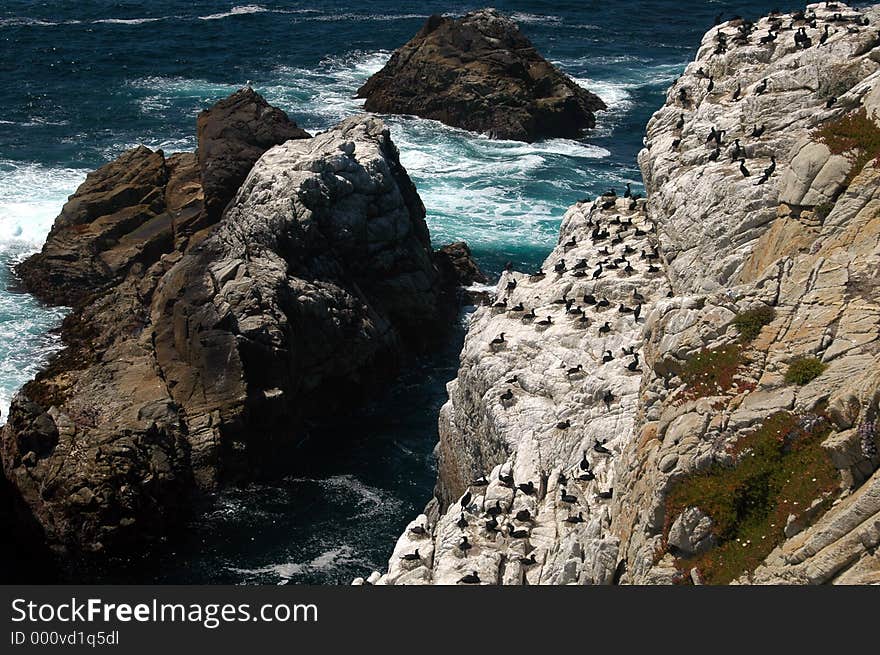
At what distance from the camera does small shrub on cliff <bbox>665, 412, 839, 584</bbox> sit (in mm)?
27344

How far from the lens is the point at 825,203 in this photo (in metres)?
Answer: 35.9

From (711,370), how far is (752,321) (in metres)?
2.03

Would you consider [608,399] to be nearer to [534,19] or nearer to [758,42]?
[758,42]

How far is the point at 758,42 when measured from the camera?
53469 millimetres

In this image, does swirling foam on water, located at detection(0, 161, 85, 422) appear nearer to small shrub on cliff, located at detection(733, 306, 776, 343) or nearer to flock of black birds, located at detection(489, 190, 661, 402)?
flock of black birds, located at detection(489, 190, 661, 402)

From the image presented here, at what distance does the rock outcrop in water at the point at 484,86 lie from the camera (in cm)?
11706

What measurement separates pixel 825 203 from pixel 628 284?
1545 centimetres

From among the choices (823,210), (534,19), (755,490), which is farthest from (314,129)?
(755,490)

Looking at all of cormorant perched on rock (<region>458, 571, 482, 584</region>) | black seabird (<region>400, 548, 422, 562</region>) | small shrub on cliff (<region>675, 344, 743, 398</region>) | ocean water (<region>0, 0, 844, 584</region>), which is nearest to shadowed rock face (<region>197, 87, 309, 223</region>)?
ocean water (<region>0, 0, 844, 584</region>)

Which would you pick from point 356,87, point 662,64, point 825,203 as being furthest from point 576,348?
point 662,64

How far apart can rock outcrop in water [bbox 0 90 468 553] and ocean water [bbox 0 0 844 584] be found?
2.51 metres

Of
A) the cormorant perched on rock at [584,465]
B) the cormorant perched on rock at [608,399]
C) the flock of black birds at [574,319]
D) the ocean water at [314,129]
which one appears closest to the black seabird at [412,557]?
the flock of black birds at [574,319]

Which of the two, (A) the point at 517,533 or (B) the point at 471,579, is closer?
(B) the point at 471,579

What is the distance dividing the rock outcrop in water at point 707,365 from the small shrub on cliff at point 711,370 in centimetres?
7
